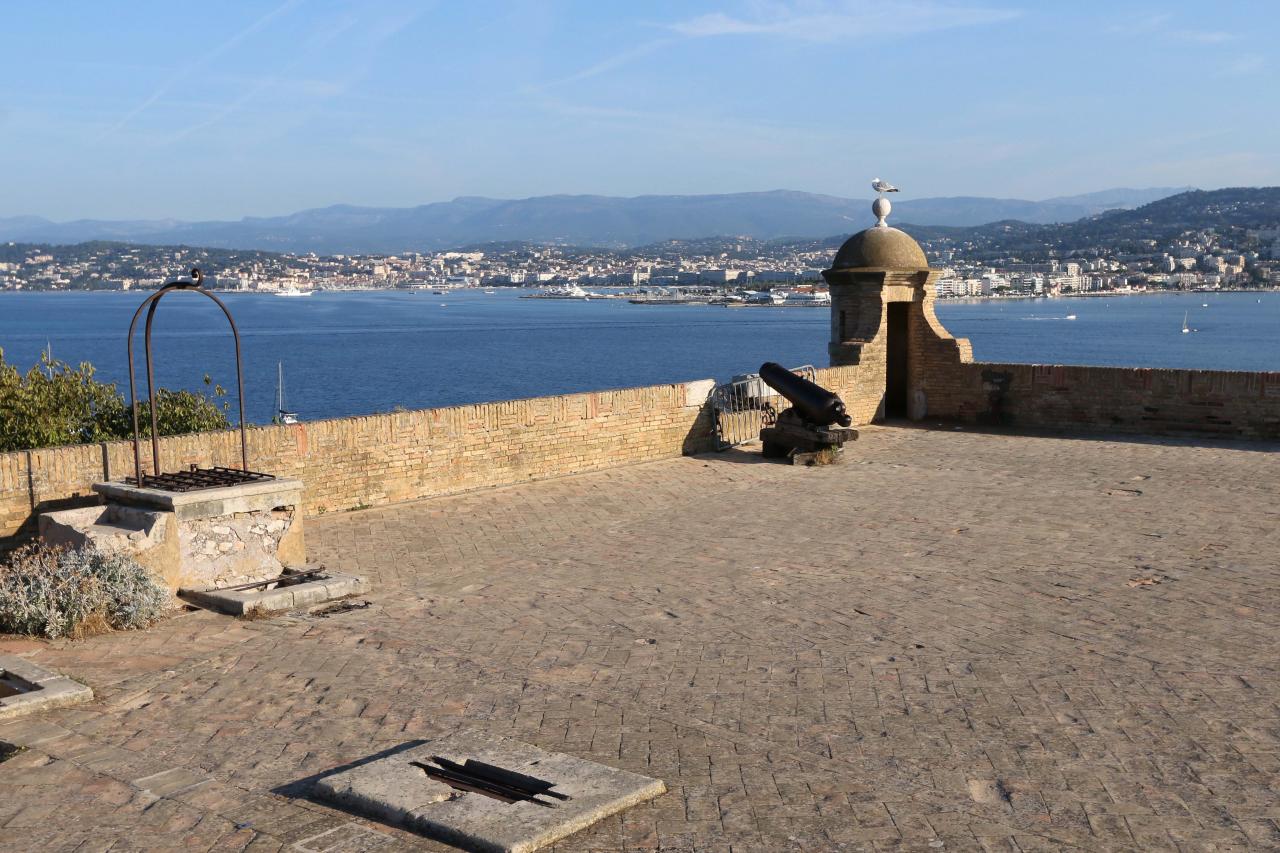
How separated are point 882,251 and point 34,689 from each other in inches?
541

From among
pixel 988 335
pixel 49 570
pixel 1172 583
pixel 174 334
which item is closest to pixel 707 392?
pixel 1172 583

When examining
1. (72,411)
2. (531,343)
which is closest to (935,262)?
(531,343)

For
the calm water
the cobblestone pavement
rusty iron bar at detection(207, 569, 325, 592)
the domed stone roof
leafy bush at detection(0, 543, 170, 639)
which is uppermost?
the domed stone roof

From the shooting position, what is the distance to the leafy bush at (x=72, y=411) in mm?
11219

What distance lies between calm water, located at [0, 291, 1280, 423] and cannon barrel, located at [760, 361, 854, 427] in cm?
1838

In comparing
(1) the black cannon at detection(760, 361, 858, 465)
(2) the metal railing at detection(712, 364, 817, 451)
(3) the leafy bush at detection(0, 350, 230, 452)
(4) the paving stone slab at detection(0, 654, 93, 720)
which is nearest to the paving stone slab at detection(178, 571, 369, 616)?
(4) the paving stone slab at detection(0, 654, 93, 720)

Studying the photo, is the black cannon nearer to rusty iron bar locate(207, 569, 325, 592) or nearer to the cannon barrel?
the cannon barrel

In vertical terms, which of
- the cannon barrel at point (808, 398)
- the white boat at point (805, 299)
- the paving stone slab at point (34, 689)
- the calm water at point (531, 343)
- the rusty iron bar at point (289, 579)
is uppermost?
the cannon barrel at point (808, 398)

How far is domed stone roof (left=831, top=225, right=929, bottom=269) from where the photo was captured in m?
17.4

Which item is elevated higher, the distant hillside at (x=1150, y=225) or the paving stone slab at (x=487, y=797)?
the distant hillside at (x=1150, y=225)

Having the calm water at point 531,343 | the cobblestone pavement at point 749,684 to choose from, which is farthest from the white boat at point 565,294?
the cobblestone pavement at point 749,684

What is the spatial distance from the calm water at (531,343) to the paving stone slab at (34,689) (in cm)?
2521

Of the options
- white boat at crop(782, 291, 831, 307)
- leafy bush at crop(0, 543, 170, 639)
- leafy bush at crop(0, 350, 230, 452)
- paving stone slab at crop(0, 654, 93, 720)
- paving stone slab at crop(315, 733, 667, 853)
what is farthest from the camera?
white boat at crop(782, 291, 831, 307)

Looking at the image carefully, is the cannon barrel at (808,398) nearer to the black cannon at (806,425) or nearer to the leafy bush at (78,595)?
the black cannon at (806,425)
